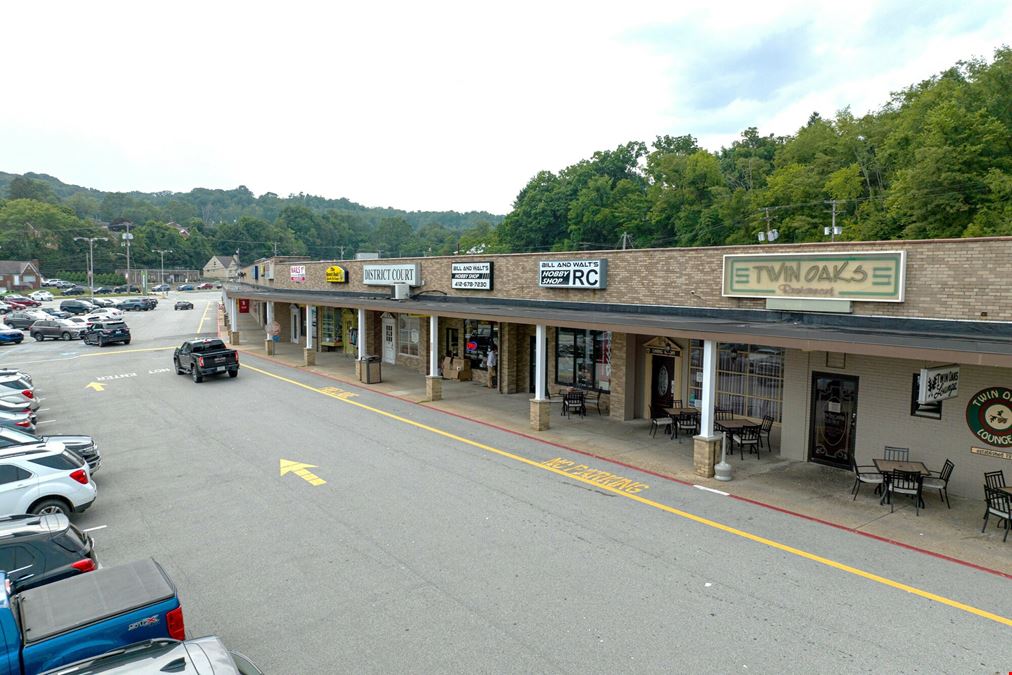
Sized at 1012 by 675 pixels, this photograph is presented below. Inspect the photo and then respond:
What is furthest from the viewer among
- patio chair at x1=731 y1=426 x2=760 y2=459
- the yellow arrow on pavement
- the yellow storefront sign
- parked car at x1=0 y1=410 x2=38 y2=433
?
the yellow storefront sign

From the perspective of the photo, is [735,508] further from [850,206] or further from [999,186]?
[850,206]

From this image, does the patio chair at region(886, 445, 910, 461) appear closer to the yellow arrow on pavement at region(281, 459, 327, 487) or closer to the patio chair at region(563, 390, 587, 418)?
the patio chair at region(563, 390, 587, 418)

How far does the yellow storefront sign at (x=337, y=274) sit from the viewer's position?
35812 millimetres

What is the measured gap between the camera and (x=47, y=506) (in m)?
11.2

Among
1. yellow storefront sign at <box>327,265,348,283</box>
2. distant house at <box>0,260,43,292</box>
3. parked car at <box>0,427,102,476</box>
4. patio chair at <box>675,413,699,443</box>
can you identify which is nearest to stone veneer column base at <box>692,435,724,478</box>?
→ patio chair at <box>675,413,699,443</box>

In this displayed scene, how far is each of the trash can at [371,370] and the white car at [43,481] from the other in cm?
1428

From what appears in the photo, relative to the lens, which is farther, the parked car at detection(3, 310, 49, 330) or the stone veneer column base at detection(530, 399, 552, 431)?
the parked car at detection(3, 310, 49, 330)

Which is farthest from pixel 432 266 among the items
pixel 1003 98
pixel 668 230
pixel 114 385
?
pixel 668 230

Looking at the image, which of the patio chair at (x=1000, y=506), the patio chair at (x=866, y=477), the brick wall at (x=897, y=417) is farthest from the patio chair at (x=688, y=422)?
the patio chair at (x=1000, y=506)

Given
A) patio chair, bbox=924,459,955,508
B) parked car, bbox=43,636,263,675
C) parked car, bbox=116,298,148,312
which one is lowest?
patio chair, bbox=924,459,955,508

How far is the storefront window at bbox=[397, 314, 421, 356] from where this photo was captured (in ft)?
100

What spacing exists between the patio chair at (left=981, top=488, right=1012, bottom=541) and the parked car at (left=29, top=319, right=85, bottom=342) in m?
53.4

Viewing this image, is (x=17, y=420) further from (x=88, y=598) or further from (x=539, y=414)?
(x=539, y=414)

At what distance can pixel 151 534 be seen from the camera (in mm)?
11016
